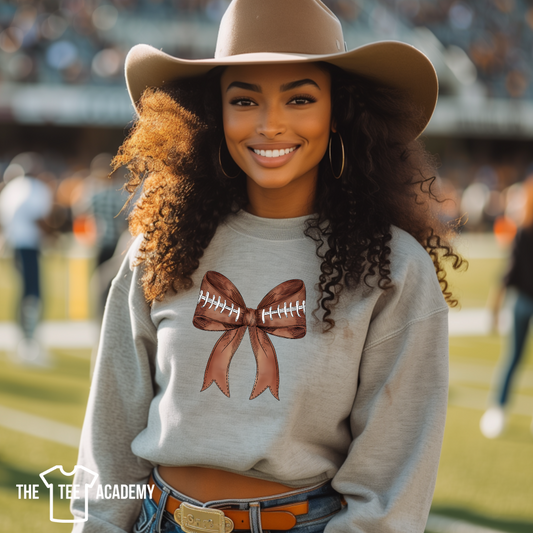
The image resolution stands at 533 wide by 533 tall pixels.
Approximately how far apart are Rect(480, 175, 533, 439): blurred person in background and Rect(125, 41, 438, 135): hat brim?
3.84m

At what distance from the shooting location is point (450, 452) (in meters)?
5.15

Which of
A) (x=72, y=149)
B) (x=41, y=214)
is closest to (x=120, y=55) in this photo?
(x=72, y=149)

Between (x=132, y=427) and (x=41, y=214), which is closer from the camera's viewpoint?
(x=132, y=427)

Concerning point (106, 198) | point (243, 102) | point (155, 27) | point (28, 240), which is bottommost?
point (28, 240)

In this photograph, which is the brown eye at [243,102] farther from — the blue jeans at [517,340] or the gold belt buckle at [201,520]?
the blue jeans at [517,340]

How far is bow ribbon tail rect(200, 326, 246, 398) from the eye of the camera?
179 cm

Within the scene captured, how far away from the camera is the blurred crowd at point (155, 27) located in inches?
1022

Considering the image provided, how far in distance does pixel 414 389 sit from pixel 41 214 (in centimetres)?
701

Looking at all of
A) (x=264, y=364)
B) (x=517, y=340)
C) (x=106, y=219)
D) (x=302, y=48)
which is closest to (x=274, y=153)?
(x=302, y=48)

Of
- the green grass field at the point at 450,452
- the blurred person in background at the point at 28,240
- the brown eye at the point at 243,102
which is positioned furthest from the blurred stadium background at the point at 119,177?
the brown eye at the point at 243,102

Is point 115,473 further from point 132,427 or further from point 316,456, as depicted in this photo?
point 316,456

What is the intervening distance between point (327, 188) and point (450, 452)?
3.68m

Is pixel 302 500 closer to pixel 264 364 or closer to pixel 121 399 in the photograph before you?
pixel 264 364

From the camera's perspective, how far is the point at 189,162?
6.97 ft
